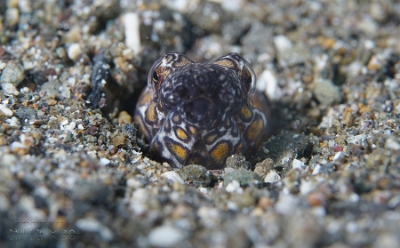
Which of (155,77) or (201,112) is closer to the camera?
(201,112)

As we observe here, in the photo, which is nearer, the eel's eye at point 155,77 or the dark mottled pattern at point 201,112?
the dark mottled pattern at point 201,112

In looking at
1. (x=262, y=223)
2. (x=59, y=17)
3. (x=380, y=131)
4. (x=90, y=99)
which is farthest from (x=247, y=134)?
(x=59, y=17)

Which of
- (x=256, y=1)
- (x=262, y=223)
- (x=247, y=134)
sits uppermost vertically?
(x=256, y=1)

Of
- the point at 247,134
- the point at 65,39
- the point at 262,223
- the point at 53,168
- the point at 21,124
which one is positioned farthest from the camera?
the point at 65,39

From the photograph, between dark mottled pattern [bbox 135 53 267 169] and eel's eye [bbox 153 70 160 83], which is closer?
dark mottled pattern [bbox 135 53 267 169]

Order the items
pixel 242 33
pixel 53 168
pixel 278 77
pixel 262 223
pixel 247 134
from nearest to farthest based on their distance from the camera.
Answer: pixel 262 223
pixel 53 168
pixel 247 134
pixel 278 77
pixel 242 33

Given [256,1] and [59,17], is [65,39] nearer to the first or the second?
[59,17]

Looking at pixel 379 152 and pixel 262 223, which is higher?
pixel 379 152

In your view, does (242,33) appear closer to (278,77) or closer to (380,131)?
(278,77)

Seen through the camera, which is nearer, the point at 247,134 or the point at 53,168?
the point at 53,168

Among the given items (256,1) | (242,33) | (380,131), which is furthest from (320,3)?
(380,131)
